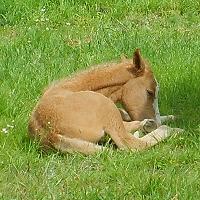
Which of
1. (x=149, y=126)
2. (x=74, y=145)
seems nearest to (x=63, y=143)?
(x=74, y=145)

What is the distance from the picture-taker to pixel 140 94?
714 centimetres

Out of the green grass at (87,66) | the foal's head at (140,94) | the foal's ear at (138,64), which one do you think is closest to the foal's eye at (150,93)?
the foal's head at (140,94)

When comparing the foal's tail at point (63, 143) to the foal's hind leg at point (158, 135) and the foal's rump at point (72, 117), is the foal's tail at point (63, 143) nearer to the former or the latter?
the foal's rump at point (72, 117)

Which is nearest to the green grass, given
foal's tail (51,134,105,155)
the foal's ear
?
foal's tail (51,134,105,155)

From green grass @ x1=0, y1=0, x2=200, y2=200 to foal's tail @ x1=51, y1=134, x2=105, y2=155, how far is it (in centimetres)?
7

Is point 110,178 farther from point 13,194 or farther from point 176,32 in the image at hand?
point 176,32

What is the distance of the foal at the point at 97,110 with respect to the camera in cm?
648

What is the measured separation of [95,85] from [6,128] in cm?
87

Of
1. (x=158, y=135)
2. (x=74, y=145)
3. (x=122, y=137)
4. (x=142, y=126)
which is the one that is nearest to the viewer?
(x=74, y=145)

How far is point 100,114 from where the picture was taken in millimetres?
6566

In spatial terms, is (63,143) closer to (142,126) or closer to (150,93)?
(142,126)

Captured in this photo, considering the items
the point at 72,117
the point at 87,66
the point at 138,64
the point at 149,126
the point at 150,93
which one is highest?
the point at 138,64

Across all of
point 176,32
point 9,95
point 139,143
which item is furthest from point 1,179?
point 176,32

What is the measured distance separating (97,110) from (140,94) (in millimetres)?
682
